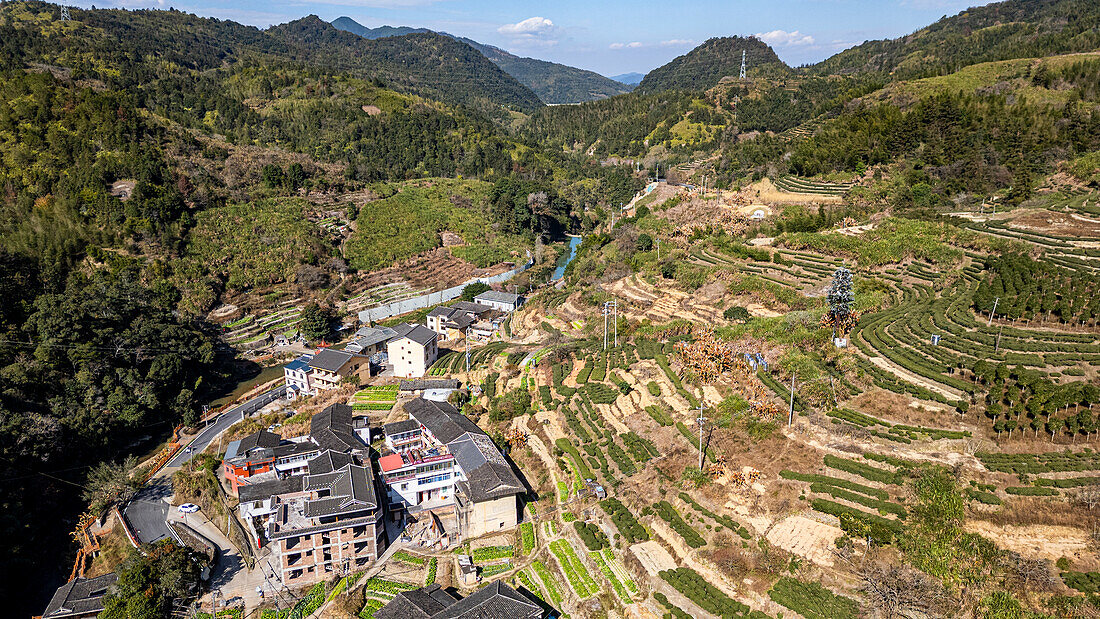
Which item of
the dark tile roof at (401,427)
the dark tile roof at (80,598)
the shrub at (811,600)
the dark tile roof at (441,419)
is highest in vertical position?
the shrub at (811,600)

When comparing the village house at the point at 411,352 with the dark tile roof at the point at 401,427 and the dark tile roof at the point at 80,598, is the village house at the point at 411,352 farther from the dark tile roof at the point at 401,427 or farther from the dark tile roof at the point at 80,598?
the dark tile roof at the point at 80,598

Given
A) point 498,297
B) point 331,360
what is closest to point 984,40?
point 498,297

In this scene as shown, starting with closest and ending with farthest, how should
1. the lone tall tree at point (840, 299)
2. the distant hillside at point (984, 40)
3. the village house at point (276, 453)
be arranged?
the lone tall tree at point (840, 299) < the village house at point (276, 453) < the distant hillside at point (984, 40)

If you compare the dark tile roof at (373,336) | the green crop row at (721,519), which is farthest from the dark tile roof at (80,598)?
the green crop row at (721,519)

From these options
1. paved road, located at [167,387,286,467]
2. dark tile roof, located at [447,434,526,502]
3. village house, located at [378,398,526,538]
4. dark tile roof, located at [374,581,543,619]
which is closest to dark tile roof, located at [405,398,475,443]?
village house, located at [378,398,526,538]

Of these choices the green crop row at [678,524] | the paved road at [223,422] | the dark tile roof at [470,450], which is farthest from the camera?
the paved road at [223,422]

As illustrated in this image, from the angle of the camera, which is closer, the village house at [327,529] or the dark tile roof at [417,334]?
the village house at [327,529]
